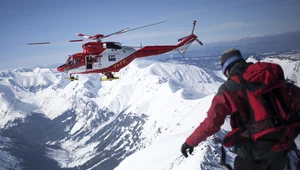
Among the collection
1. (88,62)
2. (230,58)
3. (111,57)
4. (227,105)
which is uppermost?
(230,58)

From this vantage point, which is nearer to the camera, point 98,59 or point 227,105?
point 227,105

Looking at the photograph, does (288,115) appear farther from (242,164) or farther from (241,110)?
(242,164)

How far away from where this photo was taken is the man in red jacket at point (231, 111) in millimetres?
4707

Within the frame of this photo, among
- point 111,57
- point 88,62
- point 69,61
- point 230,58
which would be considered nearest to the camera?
point 230,58

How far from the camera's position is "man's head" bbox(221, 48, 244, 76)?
517 centimetres

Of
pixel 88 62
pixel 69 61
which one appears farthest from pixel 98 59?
pixel 69 61

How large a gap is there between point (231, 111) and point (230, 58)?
116 centimetres

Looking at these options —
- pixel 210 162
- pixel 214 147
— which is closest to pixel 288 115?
pixel 210 162

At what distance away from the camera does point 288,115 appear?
14.7 ft

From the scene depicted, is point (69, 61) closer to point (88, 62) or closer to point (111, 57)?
point (88, 62)

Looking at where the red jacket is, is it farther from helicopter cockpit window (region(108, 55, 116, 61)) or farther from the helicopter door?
helicopter cockpit window (region(108, 55, 116, 61))

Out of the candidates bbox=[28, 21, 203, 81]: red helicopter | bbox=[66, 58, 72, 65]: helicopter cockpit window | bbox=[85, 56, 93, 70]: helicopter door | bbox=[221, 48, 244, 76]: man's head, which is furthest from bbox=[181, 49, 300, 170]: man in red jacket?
bbox=[66, 58, 72, 65]: helicopter cockpit window

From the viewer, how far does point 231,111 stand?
15.8 feet

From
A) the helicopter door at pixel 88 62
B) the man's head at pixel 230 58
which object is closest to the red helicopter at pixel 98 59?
the helicopter door at pixel 88 62
